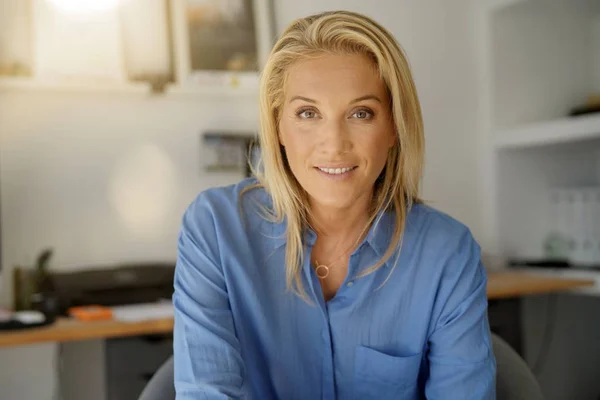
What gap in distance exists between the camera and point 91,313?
208 cm

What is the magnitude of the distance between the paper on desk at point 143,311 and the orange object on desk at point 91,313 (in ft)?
0.09

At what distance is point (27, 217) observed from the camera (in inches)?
96.7

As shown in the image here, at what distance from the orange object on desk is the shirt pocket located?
1.07 m

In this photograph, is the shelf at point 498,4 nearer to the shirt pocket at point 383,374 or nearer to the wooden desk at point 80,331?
the wooden desk at point 80,331

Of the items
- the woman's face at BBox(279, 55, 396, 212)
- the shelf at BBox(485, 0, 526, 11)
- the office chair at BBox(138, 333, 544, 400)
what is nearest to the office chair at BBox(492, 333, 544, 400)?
the office chair at BBox(138, 333, 544, 400)

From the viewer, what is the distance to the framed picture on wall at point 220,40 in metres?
2.70

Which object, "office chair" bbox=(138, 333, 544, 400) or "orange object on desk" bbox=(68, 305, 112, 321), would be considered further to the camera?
"orange object on desk" bbox=(68, 305, 112, 321)

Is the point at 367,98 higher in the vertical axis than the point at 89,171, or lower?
higher

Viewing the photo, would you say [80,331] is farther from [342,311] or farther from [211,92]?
[211,92]

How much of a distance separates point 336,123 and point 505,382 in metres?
0.55

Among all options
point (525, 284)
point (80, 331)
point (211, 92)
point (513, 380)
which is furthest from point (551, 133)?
point (80, 331)

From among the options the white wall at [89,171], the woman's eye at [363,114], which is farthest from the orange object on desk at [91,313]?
the woman's eye at [363,114]

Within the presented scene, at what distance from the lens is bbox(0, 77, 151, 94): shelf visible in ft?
7.93

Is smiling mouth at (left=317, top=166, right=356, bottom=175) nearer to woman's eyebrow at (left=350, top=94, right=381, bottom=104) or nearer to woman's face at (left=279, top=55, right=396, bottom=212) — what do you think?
woman's face at (left=279, top=55, right=396, bottom=212)
